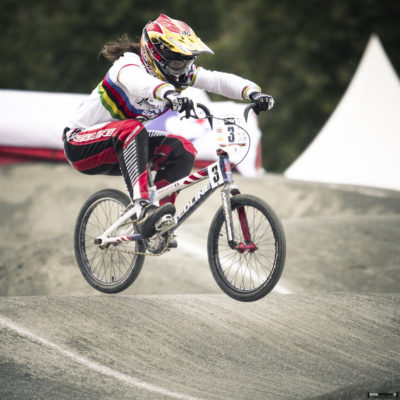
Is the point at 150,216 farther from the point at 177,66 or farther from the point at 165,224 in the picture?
the point at 177,66

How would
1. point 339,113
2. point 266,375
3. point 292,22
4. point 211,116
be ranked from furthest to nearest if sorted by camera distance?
1. point 292,22
2. point 339,113
3. point 211,116
4. point 266,375

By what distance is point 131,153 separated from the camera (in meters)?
5.98

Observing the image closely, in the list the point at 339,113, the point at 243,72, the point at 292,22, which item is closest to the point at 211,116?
the point at 339,113

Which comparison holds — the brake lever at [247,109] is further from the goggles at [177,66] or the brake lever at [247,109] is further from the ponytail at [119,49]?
the ponytail at [119,49]

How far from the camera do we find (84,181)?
14430 millimetres

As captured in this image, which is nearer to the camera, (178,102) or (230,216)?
(178,102)

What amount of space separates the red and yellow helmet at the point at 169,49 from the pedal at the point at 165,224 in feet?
3.99

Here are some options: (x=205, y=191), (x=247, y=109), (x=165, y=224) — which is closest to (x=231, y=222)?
(x=205, y=191)

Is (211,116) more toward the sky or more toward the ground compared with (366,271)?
more toward the sky

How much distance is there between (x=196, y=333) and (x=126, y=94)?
7.19 feet

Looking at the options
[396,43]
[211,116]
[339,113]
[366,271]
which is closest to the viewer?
[211,116]

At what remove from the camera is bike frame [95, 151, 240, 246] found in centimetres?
577

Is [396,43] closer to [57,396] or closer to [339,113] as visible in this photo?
[339,113]

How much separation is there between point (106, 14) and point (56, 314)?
110ft
